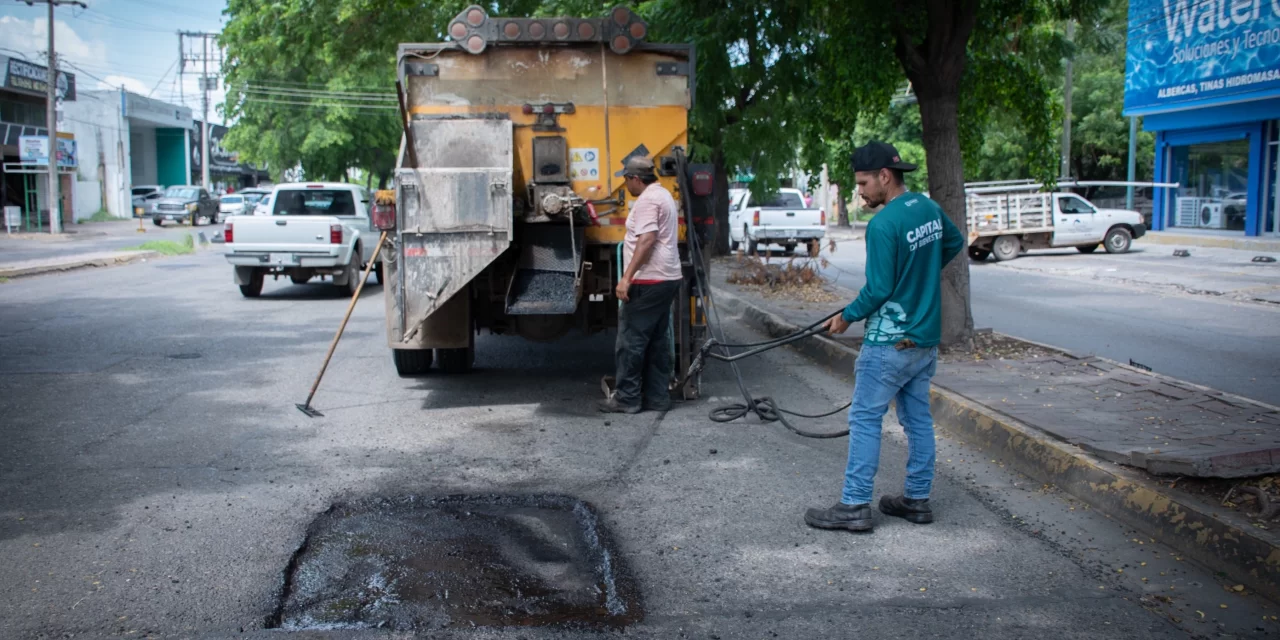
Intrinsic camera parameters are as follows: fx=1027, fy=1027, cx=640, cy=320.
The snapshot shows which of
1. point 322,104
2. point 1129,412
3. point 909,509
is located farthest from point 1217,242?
point 322,104

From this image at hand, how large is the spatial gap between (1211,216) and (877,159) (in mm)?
28852

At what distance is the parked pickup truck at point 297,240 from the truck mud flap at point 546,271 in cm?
779

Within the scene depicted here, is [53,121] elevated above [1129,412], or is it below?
above

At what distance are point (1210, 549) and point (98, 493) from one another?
5438 millimetres

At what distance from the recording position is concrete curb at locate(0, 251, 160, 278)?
754 inches

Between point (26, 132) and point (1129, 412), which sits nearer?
point (1129, 412)

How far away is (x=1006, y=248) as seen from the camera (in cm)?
2445

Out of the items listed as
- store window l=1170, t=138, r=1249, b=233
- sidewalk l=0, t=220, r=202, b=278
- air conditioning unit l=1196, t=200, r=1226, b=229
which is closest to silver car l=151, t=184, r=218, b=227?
sidewalk l=0, t=220, r=202, b=278

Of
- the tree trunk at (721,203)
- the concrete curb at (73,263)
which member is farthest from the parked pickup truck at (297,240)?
the concrete curb at (73,263)

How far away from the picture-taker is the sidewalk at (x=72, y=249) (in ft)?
67.5

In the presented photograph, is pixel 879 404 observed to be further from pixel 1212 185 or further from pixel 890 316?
pixel 1212 185

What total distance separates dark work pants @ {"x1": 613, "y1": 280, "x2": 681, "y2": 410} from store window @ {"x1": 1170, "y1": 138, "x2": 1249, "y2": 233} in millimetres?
25811

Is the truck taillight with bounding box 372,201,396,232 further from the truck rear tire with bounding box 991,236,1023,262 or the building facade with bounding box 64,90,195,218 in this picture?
the building facade with bounding box 64,90,195,218

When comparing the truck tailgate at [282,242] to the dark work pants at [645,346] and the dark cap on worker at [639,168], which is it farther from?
the dark cap on worker at [639,168]
